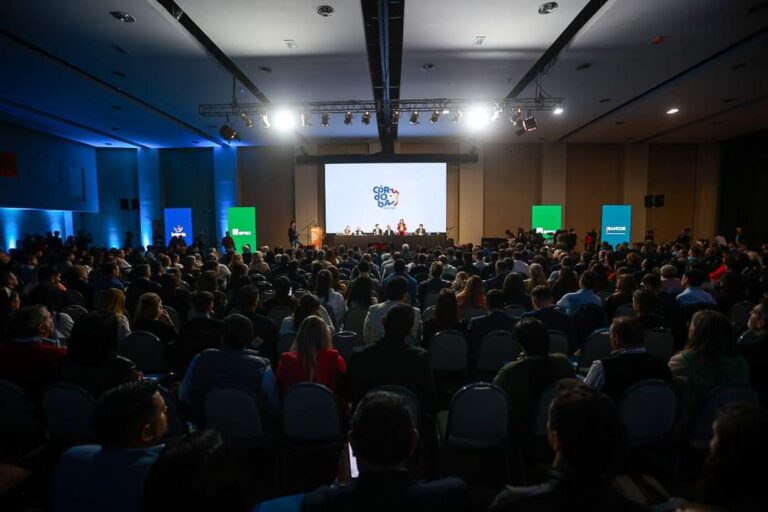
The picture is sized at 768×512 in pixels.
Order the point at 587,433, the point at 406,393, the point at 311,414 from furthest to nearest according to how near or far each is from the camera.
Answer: the point at 311,414, the point at 406,393, the point at 587,433

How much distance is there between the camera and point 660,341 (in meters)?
3.85

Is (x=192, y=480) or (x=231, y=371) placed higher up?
(x=192, y=480)

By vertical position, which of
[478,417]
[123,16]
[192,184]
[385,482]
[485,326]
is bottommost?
[478,417]

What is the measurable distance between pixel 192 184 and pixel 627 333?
62.9 feet

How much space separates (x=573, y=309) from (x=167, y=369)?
4.33 metres

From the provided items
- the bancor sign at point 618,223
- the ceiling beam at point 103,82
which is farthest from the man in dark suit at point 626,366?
the bancor sign at point 618,223

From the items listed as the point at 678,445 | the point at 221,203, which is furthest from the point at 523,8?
the point at 221,203

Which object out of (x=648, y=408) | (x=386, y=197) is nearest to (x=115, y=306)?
(x=648, y=408)

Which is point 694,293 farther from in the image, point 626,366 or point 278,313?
point 278,313

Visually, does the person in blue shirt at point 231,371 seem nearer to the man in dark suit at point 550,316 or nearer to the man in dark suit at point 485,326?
the man in dark suit at point 485,326

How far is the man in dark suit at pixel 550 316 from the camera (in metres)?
4.14

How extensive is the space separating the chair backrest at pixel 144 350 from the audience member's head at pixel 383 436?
A: 3104 millimetres

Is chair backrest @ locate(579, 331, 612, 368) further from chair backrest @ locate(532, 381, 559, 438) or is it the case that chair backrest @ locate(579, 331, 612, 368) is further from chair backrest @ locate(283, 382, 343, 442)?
chair backrest @ locate(283, 382, 343, 442)

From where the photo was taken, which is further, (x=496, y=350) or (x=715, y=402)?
(x=496, y=350)
